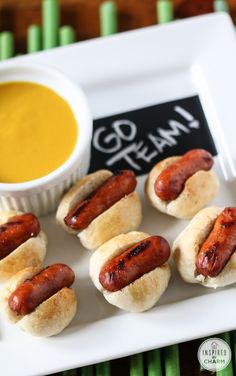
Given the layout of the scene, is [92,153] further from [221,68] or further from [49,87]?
[221,68]

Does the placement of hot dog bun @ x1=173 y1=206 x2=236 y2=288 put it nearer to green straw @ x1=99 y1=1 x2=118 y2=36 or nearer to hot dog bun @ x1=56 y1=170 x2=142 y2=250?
hot dog bun @ x1=56 y1=170 x2=142 y2=250

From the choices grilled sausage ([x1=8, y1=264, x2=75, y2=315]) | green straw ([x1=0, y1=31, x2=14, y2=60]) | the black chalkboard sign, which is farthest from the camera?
green straw ([x1=0, y1=31, x2=14, y2=60])

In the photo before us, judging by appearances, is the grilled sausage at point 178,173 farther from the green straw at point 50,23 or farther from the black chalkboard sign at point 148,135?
the green straw at point 50,23

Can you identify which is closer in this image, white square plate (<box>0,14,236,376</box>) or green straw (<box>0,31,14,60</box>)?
white square plate (<box>0,14,236,376</box>)

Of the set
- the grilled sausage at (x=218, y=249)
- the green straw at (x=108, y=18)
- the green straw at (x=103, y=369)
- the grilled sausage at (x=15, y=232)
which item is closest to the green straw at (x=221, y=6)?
the green straw at (x=108, y=18)

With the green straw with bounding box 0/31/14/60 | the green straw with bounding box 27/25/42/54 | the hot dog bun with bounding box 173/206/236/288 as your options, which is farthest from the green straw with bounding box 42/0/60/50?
the hot dog bun with bounding box 173/206/236/288

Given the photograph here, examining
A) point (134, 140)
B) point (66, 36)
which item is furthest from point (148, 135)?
point (66, 36)

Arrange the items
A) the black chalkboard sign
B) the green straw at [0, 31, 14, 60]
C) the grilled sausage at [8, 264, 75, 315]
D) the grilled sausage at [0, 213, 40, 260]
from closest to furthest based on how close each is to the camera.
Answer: the grilled sausage at [8, 264, 75, 315] → the grilled sausage at [0, 213, 40, 260] → the black chalkboard sign → the green straw at [0, 31, 14, 60]
